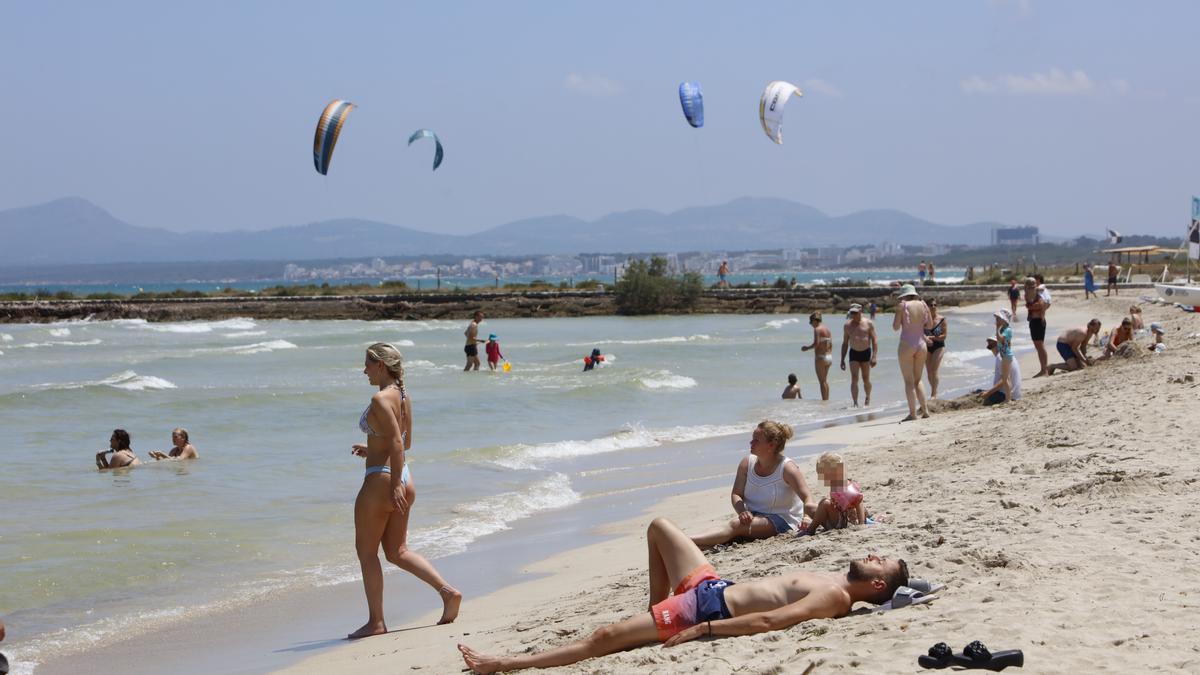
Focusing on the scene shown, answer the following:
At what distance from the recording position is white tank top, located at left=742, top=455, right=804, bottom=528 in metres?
6.38

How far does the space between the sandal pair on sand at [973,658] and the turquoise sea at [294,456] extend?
13.7ft

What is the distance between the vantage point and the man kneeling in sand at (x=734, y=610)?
14.9 feet

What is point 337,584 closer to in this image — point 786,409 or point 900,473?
point 900,473

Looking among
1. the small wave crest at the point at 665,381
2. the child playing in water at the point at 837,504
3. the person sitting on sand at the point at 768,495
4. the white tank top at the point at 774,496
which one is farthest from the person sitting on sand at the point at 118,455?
the small wave crest at the point at 665,381

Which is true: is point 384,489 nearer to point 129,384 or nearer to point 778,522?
point 778,522

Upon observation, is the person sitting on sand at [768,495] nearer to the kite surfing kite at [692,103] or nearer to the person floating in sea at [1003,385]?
the person floating in sea at [1003,385]

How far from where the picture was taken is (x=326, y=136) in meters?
22.3

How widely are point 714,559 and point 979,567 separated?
1.50m

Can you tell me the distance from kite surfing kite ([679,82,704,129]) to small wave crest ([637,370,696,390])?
23.9 feet

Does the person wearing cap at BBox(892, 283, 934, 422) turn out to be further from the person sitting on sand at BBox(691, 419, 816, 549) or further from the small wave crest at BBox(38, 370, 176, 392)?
the small wave crest at BBox(38, 370, 176, 392)

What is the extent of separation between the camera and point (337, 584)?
7250 mm

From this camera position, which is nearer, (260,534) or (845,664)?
(845,664)

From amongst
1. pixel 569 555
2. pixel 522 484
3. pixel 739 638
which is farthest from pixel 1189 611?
pixel 522 484

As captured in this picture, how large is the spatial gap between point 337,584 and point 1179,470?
189 inches
